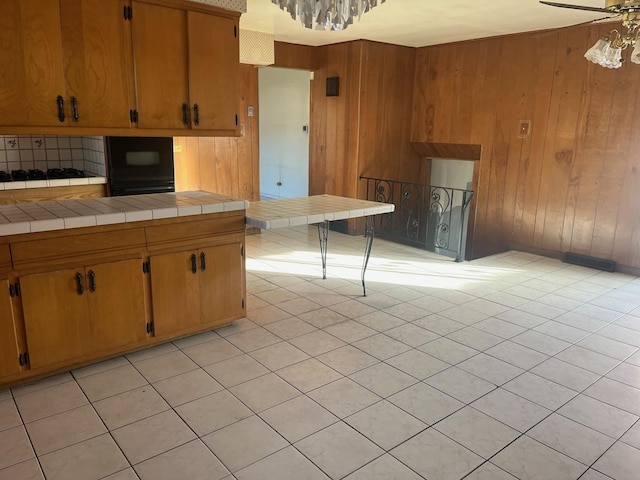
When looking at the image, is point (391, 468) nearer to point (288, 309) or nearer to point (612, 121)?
point (288, 309)

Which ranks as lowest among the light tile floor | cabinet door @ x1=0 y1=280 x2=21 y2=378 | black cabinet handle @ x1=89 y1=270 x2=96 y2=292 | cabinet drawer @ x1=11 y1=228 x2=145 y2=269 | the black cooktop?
the light tile floor

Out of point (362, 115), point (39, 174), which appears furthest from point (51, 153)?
point (362, 115)

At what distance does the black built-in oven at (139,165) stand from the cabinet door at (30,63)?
192 centimetres

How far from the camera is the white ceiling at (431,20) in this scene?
4.09 metres

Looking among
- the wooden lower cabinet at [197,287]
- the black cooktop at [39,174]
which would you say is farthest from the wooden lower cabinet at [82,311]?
the black cooktop at [39,174]

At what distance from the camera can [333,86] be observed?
6.16 metres

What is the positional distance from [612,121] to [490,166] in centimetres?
132

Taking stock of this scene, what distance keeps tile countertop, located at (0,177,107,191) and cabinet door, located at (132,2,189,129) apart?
1.86 m

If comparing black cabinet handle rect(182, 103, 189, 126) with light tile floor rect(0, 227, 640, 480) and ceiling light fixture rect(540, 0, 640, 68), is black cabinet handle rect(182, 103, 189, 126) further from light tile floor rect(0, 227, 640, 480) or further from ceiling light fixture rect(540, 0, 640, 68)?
ceiling light fixture rect(540, 0, 640, 68)

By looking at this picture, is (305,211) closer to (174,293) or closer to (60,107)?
(174,293)

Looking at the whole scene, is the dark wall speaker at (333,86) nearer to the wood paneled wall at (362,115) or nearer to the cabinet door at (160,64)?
the wood paneled wall at (362,115)

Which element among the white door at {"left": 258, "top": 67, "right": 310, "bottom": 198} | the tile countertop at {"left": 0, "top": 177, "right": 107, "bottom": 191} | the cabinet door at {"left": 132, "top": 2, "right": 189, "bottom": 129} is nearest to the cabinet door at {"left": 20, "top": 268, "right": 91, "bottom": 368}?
the cabinet door at {"left": 132, "top": 2, "right": 189, "bottom": 129}

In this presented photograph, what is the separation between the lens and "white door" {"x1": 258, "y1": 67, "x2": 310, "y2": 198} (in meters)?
7.89

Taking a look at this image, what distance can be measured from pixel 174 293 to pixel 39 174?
2.38 metres
